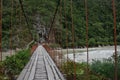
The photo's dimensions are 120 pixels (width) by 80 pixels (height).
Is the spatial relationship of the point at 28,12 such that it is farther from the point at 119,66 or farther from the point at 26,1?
the point at 119,66

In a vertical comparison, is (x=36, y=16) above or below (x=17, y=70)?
above

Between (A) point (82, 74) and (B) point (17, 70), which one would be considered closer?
(A) point (82, 74)

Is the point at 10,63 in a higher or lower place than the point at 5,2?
lower

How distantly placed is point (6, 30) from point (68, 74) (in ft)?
91.4

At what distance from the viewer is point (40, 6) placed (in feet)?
164

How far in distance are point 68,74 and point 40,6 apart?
4329 centimetres

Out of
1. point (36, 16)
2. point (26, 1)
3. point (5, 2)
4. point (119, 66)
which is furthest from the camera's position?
point (36, 16)

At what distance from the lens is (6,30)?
34.5 meters

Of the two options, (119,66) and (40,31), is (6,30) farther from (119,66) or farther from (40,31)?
(119,66)

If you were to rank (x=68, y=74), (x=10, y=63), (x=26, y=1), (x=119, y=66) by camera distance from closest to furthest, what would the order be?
(x=68, y=74), (x=10, y=63), (x=119, y=66), (x=26, y=1)

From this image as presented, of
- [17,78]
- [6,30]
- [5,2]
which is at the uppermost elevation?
[5,2]

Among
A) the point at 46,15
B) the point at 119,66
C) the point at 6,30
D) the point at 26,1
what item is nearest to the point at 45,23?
the point at 46,15

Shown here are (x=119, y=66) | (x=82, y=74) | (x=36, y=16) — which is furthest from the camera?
(x=36, y=16)

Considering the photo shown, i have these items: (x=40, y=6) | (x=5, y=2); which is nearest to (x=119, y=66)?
(x=5, y=2)
